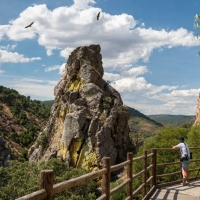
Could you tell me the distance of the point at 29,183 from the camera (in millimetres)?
26766

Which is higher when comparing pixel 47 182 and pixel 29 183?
pixel 47 182

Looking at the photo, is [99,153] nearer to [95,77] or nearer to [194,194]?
[95,77]

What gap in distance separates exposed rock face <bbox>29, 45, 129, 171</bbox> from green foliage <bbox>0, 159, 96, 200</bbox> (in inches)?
284

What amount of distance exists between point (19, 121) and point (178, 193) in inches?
3994

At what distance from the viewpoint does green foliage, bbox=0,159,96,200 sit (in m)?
25.3

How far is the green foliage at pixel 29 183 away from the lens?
25330mm

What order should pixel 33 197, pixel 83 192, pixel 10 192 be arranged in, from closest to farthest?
pixel 33 197 → pixel 10 192 → pixel 83 192

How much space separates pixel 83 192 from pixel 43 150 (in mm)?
23755

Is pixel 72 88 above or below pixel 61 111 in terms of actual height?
above

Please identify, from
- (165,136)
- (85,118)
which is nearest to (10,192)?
(165,136)

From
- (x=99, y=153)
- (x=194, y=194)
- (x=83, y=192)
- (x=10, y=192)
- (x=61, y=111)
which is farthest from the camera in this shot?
(x=61, y=111)

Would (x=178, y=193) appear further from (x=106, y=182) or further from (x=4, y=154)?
(x=4, y=154)

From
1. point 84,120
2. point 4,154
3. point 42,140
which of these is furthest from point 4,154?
point 84,120

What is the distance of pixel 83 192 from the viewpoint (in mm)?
28125
